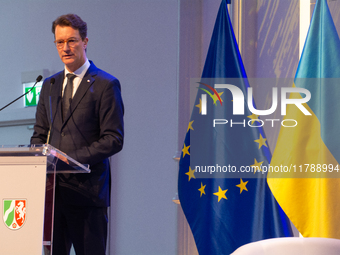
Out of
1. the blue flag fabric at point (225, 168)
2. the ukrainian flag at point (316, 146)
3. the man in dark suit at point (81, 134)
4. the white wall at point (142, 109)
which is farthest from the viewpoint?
the white wall at point (142, 109)

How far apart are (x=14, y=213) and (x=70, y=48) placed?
0.95 m

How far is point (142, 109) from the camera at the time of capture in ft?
13.9

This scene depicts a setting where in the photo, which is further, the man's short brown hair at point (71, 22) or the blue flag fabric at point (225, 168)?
the blue flag fabric at point (225, 168)

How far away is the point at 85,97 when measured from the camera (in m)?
2.03

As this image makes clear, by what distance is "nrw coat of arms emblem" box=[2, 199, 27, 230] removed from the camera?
1433 millimetres

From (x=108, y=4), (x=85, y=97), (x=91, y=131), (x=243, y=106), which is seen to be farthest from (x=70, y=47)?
(x=108, y=4)

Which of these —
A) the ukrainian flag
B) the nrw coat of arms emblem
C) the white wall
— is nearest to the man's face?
the nrw coat of arms emblem

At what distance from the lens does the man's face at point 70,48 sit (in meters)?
2.07

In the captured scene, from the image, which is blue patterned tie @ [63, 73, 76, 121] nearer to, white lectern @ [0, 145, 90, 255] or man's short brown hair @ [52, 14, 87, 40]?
man's short brown hair @ [52, 14, 87, 40]

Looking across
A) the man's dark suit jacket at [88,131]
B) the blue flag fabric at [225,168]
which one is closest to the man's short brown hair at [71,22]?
the man's dark suit jacket at [88,131]

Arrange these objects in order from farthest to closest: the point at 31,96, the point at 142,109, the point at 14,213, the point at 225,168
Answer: the point at 31,96
the point at 142,109
the point at 225,168
the point at 14,213

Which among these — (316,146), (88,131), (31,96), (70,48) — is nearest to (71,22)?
(70,48)

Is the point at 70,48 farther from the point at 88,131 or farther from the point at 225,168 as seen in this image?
the point at 225,168

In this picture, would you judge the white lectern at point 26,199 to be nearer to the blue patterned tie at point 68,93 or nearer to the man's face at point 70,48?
the blue patterned tie at point 68,93
